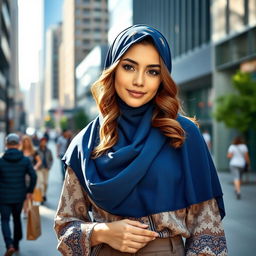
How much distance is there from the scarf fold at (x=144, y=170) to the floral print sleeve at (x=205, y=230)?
6 cm

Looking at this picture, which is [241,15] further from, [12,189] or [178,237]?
[178,237]

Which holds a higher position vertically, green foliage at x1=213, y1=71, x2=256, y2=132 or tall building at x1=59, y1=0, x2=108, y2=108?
tall building at x1=59, y1=0, x2=108, y2=108

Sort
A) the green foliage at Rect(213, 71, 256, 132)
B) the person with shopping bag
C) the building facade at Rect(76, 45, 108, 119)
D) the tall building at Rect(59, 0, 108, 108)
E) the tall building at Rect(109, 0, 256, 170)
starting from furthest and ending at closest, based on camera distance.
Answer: the tall building at Rect(59, 0, 108, 108) → the building facade at Rect(76, 45, 108, 119) → the tall building at Rect(109, 0, 256, 170) → the green foliage at Rect(213, 71, 256, 132) → the person with shopping bag

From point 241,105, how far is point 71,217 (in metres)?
16.3

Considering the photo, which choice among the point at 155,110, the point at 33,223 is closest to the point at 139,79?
the point at 155,110

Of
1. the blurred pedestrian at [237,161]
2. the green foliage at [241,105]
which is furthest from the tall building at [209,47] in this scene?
the blurred pedestrian at [237,161]

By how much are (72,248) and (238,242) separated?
6028mm

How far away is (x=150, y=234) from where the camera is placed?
2.21 metres

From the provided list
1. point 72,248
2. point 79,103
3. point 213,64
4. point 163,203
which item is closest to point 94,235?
point 72,248

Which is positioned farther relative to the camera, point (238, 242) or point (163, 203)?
point (238, 242)

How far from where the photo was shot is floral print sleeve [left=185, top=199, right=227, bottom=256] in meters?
2.27

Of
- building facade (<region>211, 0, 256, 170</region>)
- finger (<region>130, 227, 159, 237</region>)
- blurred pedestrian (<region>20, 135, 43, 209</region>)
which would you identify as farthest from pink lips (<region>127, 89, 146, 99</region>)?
building facade (<region>211, 0, 256, 170</region>)

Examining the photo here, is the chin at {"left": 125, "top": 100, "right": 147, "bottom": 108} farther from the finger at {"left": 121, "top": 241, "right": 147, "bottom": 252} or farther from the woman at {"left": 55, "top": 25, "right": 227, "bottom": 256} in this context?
the finger at {"left": 121, "top": 241, "right": 147, "bottom": 252}

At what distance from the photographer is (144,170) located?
2197 millimetres
